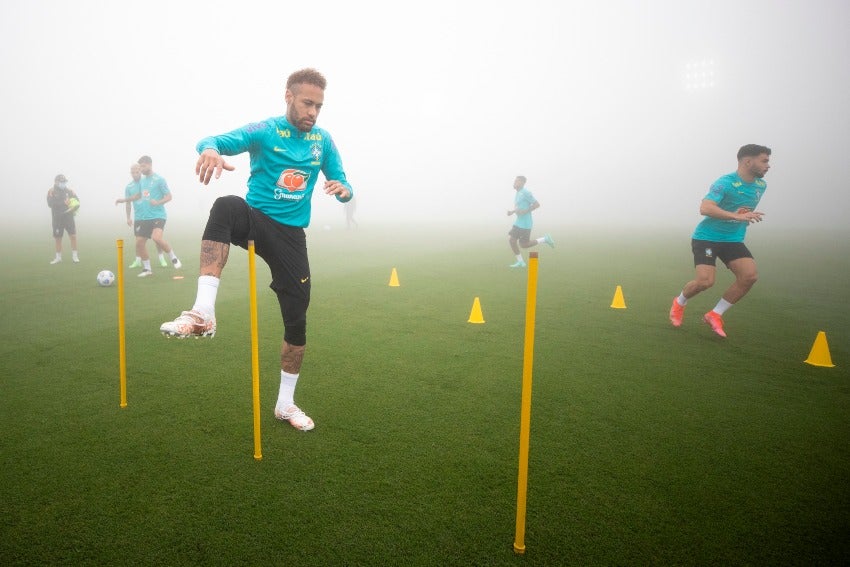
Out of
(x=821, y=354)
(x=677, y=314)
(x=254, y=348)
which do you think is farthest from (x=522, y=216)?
(x=254, y=348)

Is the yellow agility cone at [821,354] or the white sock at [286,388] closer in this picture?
the white sock at [286,388]

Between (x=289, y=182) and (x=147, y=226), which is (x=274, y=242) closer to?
(x=289, y=182)

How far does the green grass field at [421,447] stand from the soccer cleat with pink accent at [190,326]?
927 mm

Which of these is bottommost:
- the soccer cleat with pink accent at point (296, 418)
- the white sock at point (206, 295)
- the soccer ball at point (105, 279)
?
the soccer ball at point (105, 279)

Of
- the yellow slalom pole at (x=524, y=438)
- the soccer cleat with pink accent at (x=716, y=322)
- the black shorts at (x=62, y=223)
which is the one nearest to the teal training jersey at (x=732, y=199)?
the soccer cleat with pink accent at (x=716, y=322)

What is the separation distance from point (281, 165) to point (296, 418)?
69.6 inches

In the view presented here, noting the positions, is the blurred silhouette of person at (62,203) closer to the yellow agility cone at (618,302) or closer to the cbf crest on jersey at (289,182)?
the cbf crest on jersey at (289,182)

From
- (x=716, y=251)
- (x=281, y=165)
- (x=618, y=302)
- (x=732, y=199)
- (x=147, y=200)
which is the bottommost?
(x=618, y=302)

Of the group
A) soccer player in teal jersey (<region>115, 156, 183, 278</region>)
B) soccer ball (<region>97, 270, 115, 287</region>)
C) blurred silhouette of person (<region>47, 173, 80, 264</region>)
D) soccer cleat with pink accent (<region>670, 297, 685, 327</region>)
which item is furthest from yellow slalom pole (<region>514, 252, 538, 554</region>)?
blurred silhouette of person (<region>47, 173, 80, 264</region>)

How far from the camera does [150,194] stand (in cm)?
975

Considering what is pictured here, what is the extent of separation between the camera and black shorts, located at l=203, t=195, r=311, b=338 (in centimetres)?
264

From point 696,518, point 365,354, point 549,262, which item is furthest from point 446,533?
point 549,262

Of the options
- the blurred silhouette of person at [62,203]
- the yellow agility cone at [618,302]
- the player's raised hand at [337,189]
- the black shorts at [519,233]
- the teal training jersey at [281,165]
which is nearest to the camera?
the teal training jersey at [281,165]

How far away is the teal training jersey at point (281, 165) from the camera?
2.95 m
